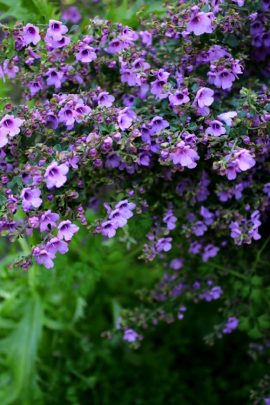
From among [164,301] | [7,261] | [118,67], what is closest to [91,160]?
[118,67]

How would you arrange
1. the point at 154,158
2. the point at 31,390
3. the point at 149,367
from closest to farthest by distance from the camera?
the point at 154,158 < the point at 31,390 < the point at 149,367

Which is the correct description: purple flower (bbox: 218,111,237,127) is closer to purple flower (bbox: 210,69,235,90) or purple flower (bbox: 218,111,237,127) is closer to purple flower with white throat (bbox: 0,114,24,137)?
purple flower (bbox: 210,69,235,90)

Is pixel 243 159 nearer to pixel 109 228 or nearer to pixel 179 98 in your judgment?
pixel 179 98

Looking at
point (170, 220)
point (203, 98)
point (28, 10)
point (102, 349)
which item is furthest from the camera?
point (102, 349)

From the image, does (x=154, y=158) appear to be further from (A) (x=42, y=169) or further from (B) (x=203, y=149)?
(A) (x=42, y=169)

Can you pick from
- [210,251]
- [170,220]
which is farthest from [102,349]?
[170,220]

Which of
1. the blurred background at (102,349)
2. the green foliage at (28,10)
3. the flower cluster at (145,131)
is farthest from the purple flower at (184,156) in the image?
the blurred background at (102,349)
